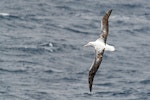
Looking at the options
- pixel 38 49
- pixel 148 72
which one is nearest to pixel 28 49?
pixel 38 49

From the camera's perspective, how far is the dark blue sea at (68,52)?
53.8 meters

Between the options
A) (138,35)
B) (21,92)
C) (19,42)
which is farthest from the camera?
(138,35)

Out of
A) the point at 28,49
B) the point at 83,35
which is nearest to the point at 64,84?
the point at 28,49

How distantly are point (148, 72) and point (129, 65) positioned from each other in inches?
70.9

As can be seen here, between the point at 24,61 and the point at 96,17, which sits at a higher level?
the point at 24,61

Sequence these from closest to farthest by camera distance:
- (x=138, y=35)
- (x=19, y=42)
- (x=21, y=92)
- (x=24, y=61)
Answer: (x=21, y=92)
(x=24, y=61)
(x=19, y=42)
(x=138, y=35)

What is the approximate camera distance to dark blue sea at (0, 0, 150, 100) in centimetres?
5376

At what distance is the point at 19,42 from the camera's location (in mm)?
61531

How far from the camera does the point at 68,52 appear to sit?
198 ft

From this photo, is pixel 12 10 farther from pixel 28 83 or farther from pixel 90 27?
pixel 28 83

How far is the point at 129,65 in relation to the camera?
59219mm

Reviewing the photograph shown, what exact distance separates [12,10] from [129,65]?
60.1ft

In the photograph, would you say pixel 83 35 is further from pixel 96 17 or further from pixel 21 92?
pixel 21 92

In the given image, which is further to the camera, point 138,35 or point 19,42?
point 138,35
